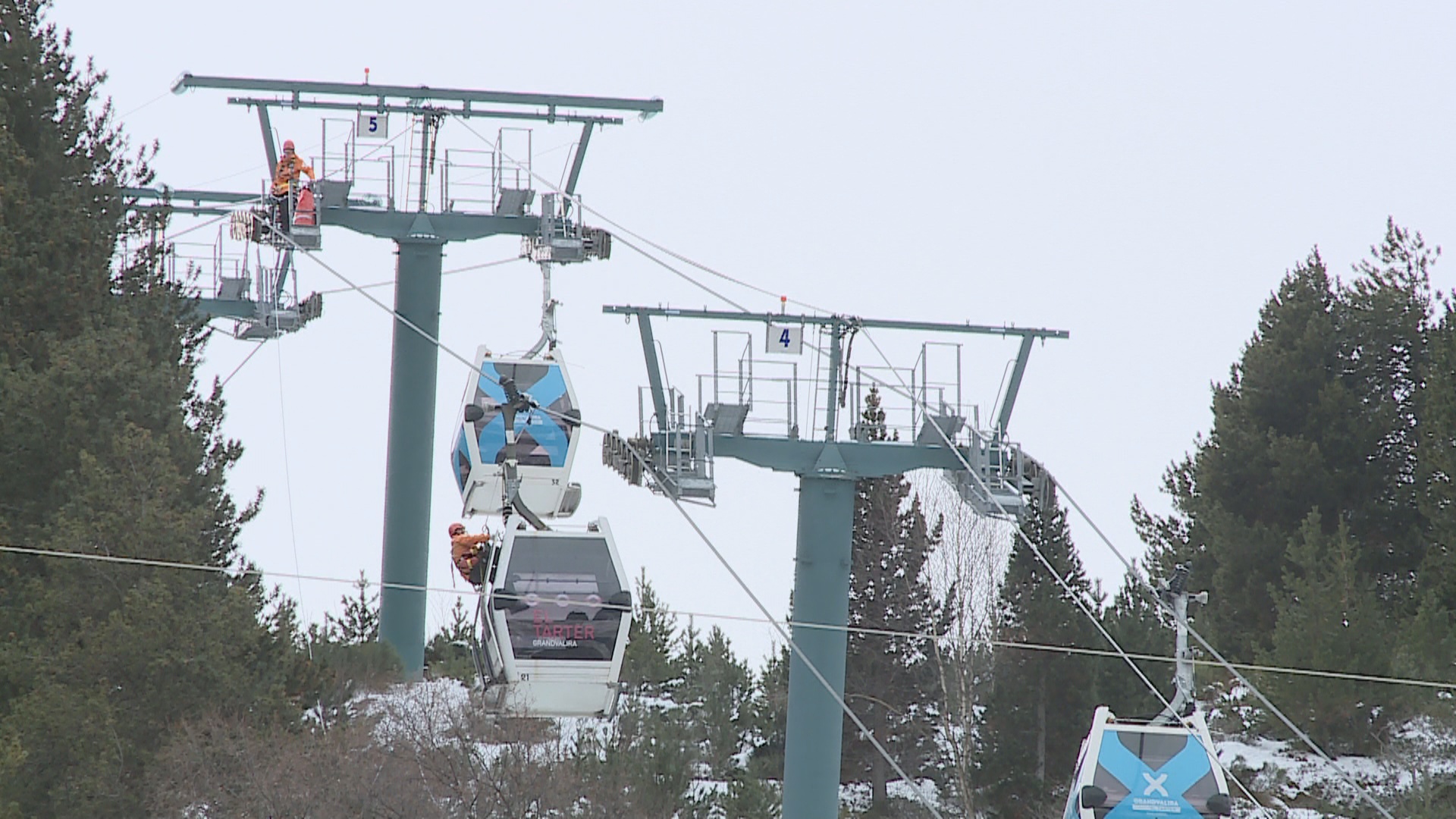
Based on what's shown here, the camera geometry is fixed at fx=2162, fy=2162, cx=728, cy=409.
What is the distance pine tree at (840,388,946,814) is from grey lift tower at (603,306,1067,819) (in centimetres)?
1199

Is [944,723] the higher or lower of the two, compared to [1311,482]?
lower

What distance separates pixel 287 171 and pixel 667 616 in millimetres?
12741

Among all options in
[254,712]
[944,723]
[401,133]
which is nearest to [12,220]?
[254,712]

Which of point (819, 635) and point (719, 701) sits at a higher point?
point (819, 635)

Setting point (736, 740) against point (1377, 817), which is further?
point (736, 740)

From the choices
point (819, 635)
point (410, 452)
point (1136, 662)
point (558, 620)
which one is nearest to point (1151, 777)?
point (558, 620)

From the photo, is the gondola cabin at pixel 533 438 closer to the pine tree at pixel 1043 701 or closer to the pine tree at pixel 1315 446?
the pine tree at pixel 1043 701

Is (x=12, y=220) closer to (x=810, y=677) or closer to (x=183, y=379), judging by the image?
(x=183, y=379)

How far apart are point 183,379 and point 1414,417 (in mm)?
25537

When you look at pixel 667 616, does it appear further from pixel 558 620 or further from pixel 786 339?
pixel 558 620

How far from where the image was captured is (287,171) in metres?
36.4

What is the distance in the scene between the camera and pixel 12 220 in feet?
92.6

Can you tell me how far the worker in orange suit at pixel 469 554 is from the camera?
1994 centimetres

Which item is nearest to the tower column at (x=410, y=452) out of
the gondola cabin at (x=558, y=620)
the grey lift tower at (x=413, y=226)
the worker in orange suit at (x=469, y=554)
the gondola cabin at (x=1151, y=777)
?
the grey lift tower at (x=413, y=226)
